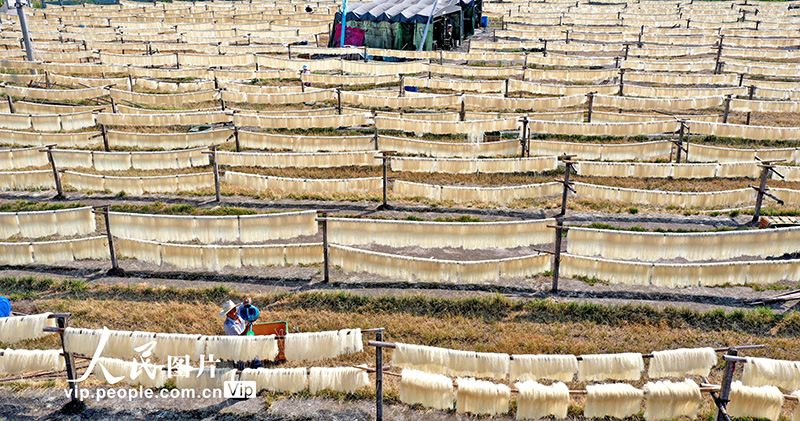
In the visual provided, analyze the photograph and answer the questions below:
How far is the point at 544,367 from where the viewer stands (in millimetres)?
16750

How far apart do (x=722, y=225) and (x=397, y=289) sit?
53.9 ft

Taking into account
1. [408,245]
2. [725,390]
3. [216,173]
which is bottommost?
[725,390]

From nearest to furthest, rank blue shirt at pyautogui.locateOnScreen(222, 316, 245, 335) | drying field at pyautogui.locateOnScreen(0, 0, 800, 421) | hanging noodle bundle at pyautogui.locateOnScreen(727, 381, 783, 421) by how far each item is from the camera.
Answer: hanging noodle bundle at pyautogui.locateOnScreen(727, 381, 783, 421) < drying field at pyautogui.locateOnScreen(0, 0, 800, 421) < blue shirt at pyautogui.locateOnScreen(222, 316, 245, 335)

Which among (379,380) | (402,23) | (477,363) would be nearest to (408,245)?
(477,363)

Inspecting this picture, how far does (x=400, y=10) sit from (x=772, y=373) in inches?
2580

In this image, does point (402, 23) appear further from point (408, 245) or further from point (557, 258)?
point (557, 258)

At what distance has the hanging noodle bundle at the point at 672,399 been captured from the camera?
624 inches

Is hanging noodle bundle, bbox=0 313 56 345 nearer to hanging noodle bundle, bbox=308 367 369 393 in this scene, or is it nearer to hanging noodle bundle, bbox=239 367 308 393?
hanging noodle bundle, bbox=239 367 308 393

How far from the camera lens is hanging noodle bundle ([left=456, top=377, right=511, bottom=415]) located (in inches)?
642

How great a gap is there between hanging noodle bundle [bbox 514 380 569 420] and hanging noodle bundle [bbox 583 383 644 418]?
0.64 meters

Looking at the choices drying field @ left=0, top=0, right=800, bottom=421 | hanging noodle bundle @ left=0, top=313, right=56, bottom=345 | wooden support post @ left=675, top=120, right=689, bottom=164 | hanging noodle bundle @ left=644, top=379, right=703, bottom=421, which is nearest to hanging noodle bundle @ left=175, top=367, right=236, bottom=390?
drying field @ left=0, top=0, right=800, bottom=421

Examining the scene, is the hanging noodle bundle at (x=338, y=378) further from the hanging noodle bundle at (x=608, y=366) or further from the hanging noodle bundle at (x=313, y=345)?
the hanging noodle bundle at (x=608, y=366)

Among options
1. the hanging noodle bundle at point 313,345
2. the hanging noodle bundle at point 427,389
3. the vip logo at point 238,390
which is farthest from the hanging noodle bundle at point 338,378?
the vip logo at point 238,390

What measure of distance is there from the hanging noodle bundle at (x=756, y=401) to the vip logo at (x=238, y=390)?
1250 centimetres
